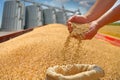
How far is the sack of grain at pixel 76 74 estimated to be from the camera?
1.46 metres

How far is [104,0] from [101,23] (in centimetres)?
35

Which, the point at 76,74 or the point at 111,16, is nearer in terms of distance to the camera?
the point at 76,74

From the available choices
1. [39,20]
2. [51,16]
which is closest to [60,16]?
[51,16]

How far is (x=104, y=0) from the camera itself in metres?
2.16

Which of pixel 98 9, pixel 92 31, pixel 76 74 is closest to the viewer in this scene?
pixel 76 74

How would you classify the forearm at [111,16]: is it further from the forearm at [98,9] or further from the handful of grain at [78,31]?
the forearm at [98,9]

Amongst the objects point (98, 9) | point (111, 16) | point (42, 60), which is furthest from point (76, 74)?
point (42, 60)

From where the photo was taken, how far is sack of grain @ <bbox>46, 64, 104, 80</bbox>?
1456 millimetres

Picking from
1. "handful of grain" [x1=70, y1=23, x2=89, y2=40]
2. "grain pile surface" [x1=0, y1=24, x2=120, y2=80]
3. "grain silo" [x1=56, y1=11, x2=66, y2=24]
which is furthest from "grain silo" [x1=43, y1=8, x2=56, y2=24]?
"handful of grain" [x1=70, y1=23, x2=89, y2=40]

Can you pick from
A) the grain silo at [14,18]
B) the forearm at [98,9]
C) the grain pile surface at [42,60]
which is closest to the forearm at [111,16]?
the forearm at [98,9]

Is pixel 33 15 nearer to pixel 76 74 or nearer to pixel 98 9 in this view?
pixel 98 9

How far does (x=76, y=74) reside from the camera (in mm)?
1528

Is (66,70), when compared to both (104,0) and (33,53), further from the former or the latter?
(33,53)

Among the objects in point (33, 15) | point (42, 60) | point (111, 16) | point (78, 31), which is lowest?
point (42, 60)
